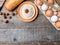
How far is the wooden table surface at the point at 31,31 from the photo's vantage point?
5.21ft

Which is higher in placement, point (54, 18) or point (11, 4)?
point (11, 4)

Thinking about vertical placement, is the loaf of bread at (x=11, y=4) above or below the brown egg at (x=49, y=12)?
above

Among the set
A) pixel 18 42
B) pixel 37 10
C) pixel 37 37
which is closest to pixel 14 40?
pixel 18 42

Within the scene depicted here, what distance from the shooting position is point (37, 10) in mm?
1579

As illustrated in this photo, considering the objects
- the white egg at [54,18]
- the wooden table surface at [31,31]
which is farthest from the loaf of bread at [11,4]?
the white egg at [54,18]

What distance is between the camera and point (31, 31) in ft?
5.22

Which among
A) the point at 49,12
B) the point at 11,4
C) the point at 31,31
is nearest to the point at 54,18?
the point at 49,12

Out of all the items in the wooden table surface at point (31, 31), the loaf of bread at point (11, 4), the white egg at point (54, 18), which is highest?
the loaf of bread at point (11, 4)

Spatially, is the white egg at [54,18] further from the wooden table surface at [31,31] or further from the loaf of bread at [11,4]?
the loaf of bread at [11,4]

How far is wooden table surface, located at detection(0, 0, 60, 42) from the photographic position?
159 centimetres

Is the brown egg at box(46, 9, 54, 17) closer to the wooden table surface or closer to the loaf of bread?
the wooden table surface

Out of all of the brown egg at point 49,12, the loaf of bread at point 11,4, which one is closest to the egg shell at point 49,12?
the brown egg at point 49,12

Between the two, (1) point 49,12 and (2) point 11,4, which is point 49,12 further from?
(2) point 11,4

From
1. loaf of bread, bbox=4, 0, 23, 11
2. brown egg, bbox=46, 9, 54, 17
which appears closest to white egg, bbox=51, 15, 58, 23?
brown egg, bbox=46, 9, 54, 17
